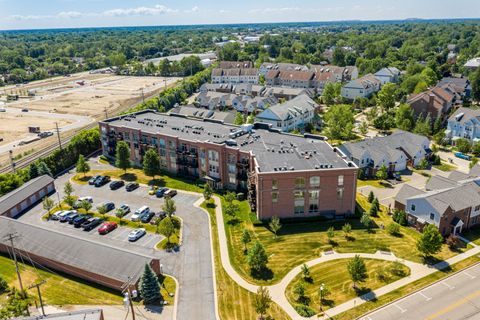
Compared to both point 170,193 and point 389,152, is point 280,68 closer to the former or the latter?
point 389,152

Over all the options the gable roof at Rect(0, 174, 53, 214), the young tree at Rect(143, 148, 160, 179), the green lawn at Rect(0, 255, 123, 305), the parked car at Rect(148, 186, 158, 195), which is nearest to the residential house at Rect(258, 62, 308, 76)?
the young tree at Rect(143, 148, 160, 179)

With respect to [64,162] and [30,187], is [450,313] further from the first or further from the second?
[64,162]

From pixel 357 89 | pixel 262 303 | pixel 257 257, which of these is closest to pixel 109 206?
pixel 257 257

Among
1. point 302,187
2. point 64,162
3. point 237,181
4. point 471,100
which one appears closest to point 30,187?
point 64,162

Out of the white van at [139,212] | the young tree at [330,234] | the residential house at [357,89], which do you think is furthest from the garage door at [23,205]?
the residential house at [357,89]

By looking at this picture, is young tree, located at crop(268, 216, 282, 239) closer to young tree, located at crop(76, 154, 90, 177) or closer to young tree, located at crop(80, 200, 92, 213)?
young tree, located at crop(80, 200, 92, 213)
